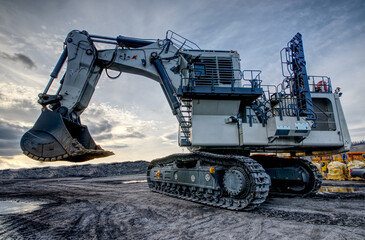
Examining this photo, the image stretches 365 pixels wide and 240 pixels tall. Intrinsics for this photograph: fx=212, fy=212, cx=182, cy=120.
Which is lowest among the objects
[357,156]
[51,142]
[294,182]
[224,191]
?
[224,191]

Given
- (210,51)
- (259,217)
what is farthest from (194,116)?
(259,217)

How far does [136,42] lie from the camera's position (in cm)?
819

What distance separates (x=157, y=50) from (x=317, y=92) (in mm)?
5627

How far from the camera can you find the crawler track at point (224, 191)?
4.71 m

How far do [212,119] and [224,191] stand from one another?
199 cm

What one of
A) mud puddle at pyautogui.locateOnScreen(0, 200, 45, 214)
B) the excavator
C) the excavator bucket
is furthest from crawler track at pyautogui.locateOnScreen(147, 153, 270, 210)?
mud puddle at pyautogui.locateOnScreen(0, 200, 45, 214)

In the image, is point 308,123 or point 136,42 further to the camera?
point 136,42

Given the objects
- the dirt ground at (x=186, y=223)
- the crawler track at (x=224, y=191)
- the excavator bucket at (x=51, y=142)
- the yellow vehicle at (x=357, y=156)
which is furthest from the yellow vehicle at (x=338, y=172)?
the excavator bucket at (x=51, y=142)

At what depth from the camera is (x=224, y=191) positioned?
551 centimetres

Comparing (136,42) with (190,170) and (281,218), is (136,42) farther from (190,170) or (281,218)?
(281,218)

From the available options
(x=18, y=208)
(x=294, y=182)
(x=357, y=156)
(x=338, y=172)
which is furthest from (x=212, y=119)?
(x=357, y=156)

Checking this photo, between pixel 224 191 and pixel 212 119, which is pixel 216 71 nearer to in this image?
pixel 212 119

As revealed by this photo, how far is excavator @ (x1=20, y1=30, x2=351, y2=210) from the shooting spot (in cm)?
578

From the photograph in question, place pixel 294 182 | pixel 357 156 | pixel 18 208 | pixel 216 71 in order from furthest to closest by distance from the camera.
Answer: pixel 357 156 → pixel 294 182 → pixel 216 71 → pixel 18 208
